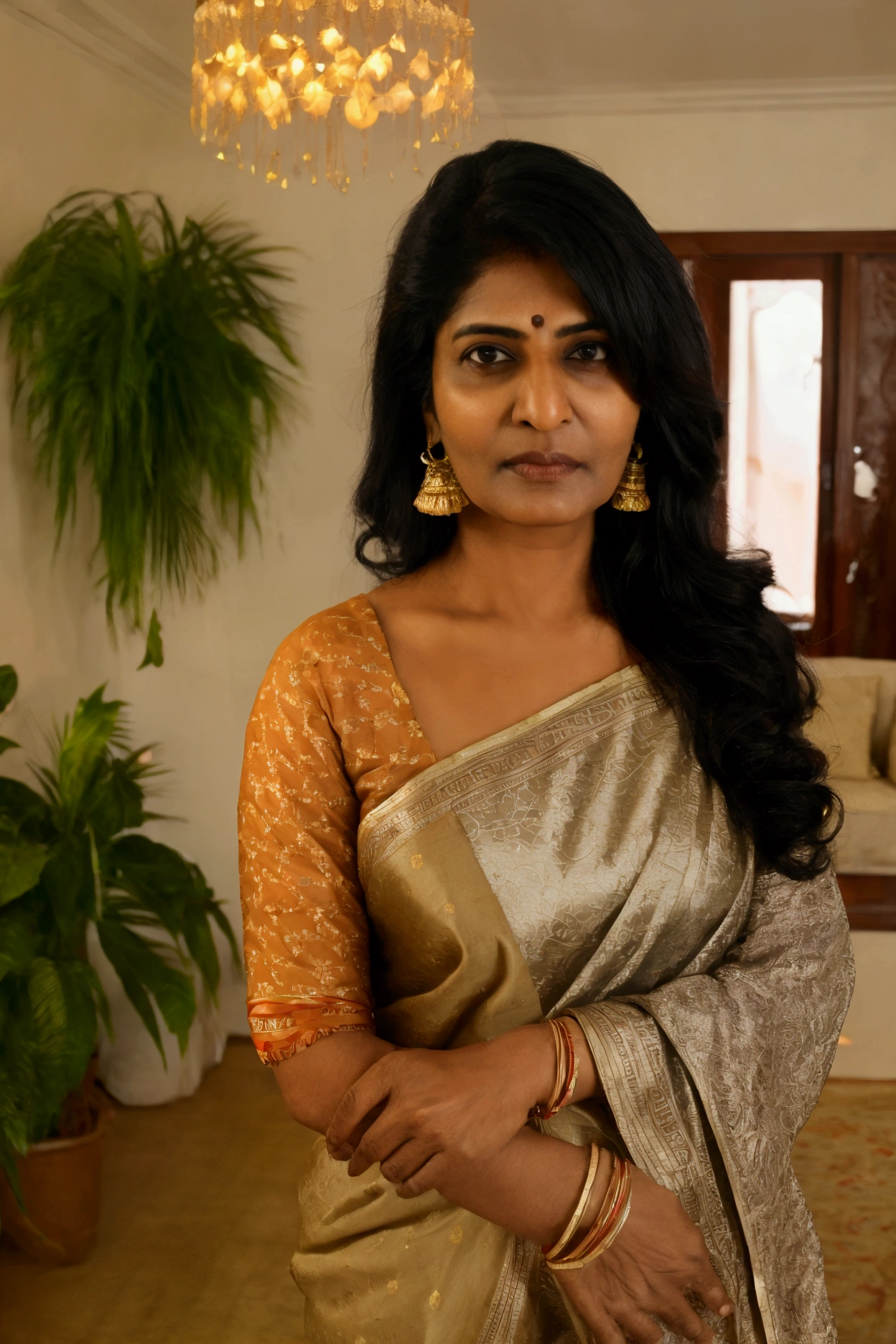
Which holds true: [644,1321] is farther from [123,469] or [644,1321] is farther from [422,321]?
[123,469]

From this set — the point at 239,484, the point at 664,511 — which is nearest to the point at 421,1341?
the point at 664,511

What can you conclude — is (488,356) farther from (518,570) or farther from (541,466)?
(518,570)

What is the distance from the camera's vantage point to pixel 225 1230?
2.63 meters

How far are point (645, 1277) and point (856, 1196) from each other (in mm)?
2167

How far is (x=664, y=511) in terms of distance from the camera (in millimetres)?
1133

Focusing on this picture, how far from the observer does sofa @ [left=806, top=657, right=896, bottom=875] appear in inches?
139

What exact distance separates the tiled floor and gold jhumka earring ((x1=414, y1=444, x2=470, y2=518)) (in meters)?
1.94

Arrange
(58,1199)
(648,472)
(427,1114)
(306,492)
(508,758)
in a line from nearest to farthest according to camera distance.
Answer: (427,1114) → (508,758) → (648,472) → (58,1199) → (306,492)

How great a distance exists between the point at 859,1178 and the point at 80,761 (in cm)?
214

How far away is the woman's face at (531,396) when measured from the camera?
0.95m

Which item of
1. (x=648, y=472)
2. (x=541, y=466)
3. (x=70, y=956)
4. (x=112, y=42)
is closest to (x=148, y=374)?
(x=112, y=42)

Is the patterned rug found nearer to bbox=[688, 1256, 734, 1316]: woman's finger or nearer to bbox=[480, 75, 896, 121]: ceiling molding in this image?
bbox=[688, 1256, 734, 1316]: woman's finger

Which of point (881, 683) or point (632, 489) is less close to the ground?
point (632, 489)

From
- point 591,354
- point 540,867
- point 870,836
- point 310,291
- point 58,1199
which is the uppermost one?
point 310,291
